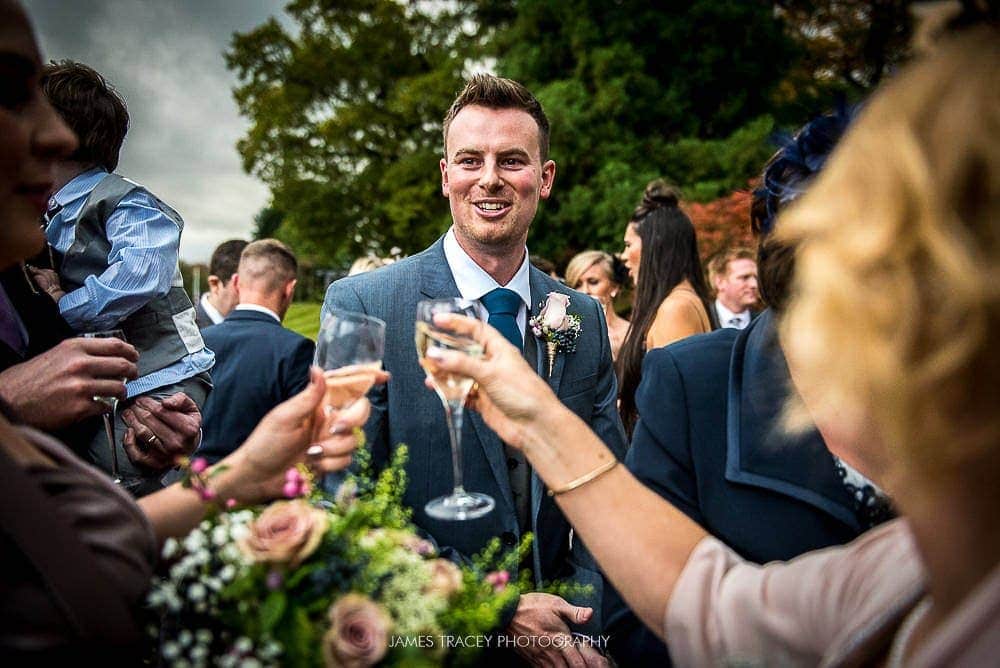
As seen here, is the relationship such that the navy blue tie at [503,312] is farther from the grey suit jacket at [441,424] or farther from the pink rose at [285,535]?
the pink rose at [285,535]

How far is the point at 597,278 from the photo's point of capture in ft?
26.2

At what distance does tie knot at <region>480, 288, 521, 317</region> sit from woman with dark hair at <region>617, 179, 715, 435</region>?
8.45 feet

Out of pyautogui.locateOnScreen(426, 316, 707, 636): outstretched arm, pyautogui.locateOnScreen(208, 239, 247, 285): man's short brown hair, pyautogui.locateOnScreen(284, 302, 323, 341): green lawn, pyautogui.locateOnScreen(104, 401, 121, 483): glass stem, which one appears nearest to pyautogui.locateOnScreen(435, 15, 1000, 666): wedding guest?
pyautogui.locateOnScreen(426, 316, 707, 636): outstretched arm

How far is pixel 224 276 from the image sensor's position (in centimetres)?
800

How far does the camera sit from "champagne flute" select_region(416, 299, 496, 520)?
6.26 ft

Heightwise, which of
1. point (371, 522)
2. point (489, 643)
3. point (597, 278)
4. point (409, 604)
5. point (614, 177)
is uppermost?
point (614, 177)

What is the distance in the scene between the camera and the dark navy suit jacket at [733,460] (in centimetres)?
Result: 214

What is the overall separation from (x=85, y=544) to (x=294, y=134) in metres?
25.6

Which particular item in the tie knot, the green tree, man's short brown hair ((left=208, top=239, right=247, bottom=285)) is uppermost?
the green tree

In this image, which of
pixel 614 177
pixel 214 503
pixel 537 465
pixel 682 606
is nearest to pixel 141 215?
pixel 214 503

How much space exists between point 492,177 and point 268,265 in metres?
3.52

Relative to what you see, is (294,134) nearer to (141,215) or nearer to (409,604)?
(141,215)

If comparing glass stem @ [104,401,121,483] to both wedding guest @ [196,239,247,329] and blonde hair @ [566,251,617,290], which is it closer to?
wedding guest @ [196,239,247,329]

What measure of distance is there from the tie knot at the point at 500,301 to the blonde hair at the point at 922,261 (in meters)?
1.90
